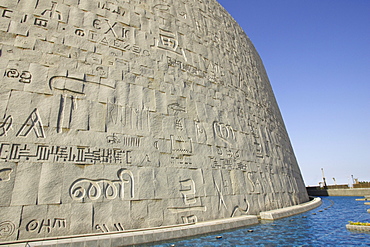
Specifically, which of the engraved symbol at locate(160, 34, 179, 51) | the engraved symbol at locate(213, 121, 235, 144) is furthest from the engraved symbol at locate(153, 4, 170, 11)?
the engraved symbol at locate(213, 121, 235, 144)

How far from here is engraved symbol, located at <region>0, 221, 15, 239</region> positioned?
2.49 m

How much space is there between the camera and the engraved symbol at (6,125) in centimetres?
290

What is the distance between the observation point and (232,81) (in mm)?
6855

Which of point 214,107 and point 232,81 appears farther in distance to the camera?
point 232,81

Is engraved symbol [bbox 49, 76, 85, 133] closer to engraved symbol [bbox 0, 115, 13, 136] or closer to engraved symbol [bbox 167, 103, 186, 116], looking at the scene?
engraved symbol [bbox 0, 115, 13, 136]

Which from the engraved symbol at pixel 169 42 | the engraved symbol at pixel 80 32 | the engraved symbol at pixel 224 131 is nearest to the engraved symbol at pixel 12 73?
the engraved symbol at pixel 80 32

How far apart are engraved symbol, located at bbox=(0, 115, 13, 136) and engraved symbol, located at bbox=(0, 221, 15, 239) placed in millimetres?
1106

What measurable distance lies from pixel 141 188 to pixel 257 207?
118 inches

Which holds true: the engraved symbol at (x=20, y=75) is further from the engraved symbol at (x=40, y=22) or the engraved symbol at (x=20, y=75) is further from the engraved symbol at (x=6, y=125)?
the engraved symbol at (x=40, y=22)

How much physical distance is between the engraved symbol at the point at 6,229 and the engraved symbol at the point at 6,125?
111 cm

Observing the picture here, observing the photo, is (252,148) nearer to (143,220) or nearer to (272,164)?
(272,164)

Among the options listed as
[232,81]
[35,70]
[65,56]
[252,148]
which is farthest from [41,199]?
[232,81]

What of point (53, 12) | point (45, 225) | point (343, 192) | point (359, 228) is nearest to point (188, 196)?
point (45, 225)

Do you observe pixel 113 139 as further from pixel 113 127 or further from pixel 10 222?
pixel 10 222
